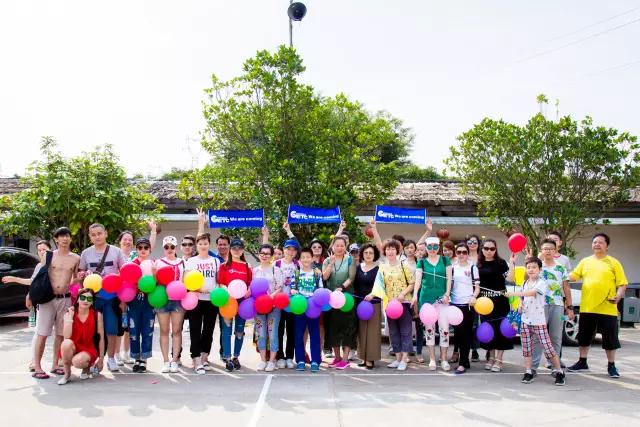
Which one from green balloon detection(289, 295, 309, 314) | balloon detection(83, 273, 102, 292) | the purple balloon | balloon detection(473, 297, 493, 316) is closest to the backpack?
balloon detection(83, 273, 102, 292)

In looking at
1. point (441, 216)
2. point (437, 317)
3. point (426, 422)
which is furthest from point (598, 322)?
point (441, 216)

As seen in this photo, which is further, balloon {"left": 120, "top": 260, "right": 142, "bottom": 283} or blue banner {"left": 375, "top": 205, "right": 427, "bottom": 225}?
blue banner {"left": 375, "top": 205, "right": 427, "bottom": 225}

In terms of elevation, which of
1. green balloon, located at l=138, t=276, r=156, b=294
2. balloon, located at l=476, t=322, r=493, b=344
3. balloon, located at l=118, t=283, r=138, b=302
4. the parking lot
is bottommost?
the parking lot

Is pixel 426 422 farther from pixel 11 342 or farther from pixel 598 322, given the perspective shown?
pixel 11 342

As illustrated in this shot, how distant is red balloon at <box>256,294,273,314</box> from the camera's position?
7613mm

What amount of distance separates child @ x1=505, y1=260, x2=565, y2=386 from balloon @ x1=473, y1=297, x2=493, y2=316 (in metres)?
0.29

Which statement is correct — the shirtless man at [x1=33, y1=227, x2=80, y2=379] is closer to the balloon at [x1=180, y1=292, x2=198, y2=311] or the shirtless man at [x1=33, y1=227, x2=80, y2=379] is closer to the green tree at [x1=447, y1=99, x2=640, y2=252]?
the balloon at [x1=180, y1=292, x2=198, y2=311]

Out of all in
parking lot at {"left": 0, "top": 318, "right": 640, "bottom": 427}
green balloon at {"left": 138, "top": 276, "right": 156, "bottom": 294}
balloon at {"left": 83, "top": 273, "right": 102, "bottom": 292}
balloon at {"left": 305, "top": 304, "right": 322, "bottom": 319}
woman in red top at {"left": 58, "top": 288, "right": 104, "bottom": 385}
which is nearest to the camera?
parking lot at {"left": 0, "top": 318, "right": 640, "bottom": 427}

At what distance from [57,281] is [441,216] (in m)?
11.4

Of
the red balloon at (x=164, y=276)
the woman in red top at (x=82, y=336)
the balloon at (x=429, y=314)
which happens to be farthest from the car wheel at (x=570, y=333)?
the woman in red top at (x=82, y=336)

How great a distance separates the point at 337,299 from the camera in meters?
7.75

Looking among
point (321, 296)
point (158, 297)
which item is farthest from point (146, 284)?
point (321, 296)

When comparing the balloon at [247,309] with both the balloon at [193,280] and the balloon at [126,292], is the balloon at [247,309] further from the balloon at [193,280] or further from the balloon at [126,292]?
the balloon at [126,292]

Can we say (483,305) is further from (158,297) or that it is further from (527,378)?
(158,297)
